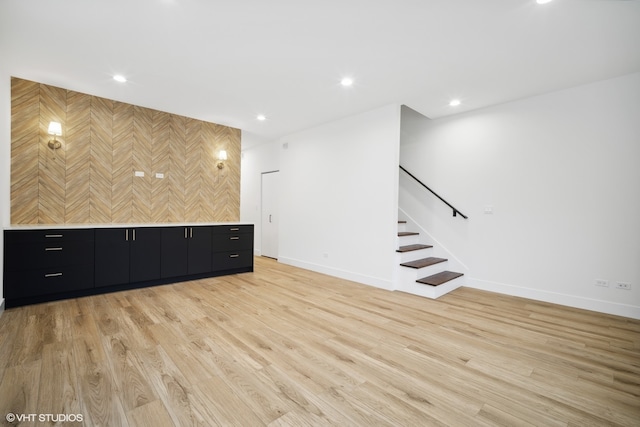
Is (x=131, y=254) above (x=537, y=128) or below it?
below

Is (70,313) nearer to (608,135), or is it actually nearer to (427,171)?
(427,171)

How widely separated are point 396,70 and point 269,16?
62.2 inches

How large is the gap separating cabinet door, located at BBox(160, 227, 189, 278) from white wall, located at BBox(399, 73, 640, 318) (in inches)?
165

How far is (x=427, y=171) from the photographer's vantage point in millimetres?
5168

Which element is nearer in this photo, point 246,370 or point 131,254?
point 246,370

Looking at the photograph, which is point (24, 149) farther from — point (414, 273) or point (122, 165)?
point (414, 273)

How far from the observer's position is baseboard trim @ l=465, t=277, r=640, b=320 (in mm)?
3369

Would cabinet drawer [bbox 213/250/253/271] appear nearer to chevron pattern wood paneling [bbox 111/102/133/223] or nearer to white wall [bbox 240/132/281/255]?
chevron pattern wood paneling [bbox 111/102/133/223]

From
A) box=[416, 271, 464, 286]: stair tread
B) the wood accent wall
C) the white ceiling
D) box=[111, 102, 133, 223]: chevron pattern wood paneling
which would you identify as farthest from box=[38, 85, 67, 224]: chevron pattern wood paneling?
box=[416, 271, 464, 286]: stair tread

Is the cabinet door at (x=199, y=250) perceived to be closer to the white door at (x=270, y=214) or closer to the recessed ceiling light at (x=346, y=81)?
the white door at (x=270, y=214)

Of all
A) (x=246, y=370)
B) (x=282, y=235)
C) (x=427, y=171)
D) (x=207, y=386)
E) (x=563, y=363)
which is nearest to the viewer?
(x=207, y=386)

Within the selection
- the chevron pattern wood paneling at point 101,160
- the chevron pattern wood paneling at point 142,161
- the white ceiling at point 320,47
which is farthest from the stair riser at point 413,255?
the chevron pattern wood paneling at point 101,160

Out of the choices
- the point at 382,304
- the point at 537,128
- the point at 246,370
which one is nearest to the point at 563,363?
the point at 382,304

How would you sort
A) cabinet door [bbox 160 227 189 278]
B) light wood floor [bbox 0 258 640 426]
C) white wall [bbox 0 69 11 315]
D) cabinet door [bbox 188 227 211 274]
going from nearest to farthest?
light wood floor [bbox 0 258 640 426] < white wall [bbox 0 69 11 315] < cabinet door [bbox 160 227 189 278] < cabinet door [bbox 188 227 211 274]
